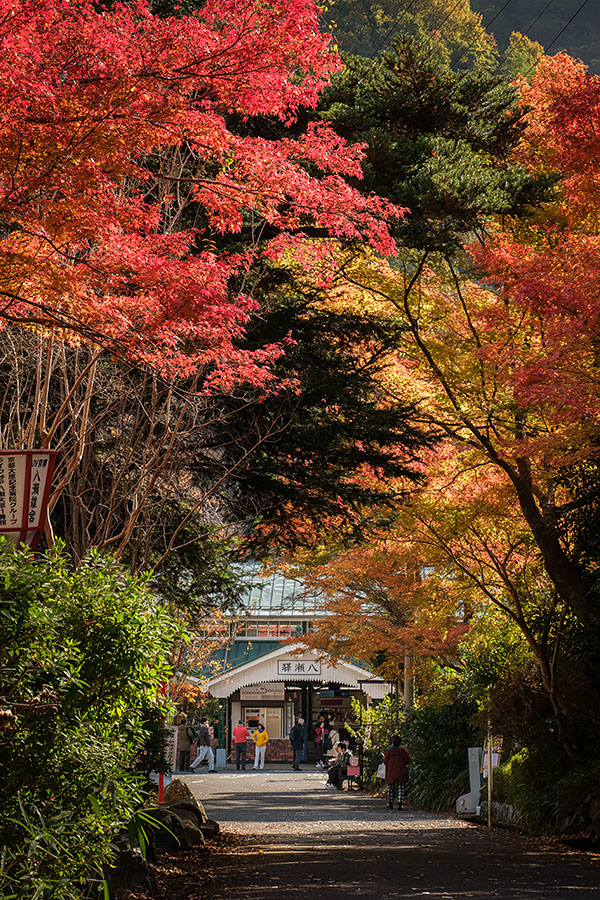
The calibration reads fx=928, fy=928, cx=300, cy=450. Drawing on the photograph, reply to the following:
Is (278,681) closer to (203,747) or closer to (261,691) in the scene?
(261,691)

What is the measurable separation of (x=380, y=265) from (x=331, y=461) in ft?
10.6

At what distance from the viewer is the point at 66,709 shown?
512cm

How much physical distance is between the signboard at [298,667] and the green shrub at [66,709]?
36441 millimetres

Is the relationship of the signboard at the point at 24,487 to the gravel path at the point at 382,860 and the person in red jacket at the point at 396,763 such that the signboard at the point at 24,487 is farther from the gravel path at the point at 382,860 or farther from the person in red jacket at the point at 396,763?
the person in red jacket at the point at 396,763

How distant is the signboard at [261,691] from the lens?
44.7 m

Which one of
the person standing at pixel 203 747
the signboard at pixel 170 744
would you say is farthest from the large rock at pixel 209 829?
the person standing at pixel 203 747

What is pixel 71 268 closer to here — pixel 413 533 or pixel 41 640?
pixel 41 640

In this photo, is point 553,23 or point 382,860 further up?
point 553,23

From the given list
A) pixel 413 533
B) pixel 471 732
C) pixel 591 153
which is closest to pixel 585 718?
pixel 413 533

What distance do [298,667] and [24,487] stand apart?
36.8 metres

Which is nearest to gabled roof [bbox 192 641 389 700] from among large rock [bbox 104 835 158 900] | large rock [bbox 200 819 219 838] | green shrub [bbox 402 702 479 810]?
green shrub [bbox 402 702 479 810]

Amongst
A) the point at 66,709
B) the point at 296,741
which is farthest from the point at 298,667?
the point at 66,709

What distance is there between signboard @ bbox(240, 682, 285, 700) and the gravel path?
25079 millimetres

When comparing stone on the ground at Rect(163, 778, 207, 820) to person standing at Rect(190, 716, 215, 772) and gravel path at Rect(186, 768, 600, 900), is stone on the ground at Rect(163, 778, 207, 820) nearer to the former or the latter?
gravel path at Rect(186, 768, 600, 900)
